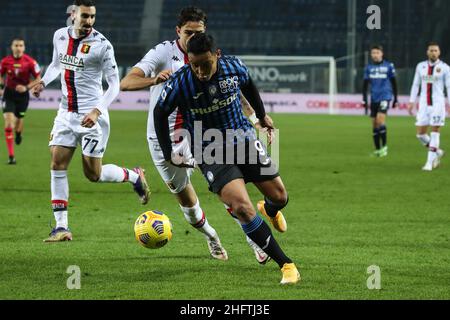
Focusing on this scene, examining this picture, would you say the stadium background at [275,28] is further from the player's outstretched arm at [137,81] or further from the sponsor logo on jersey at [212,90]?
the sponsor logo on jersey at [212,90]

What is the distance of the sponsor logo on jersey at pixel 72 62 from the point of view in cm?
953

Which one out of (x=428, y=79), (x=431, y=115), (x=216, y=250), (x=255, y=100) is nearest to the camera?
(x=255, y=100)

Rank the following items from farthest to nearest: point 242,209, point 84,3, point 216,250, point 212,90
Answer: point 84,3
point 216,250
point 212,90
point 242,209

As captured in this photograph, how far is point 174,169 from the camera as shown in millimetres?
8367

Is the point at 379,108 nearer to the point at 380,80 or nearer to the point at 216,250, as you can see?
the point at 380,80

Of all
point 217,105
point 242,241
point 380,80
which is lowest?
point 242,241

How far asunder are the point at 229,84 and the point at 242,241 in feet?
8.36

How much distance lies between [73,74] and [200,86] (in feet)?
9.19

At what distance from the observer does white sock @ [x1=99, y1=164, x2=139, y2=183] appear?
33.7 feet

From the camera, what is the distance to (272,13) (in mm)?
45156

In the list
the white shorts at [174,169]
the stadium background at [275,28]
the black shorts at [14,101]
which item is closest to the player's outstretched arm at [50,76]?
the white shorts at [174,169]

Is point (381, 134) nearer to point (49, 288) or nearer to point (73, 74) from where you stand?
point (73, 74)

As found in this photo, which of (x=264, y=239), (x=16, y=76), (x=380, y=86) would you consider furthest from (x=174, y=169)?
(x=380, y=86)

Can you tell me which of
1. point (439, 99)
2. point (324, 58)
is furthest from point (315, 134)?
point (324, 58)
